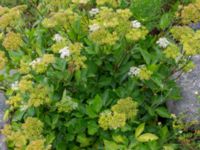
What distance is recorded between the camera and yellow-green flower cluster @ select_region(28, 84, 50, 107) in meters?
2.55

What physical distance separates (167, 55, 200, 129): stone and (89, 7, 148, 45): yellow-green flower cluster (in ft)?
2.34

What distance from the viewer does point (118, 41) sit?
2.90 m

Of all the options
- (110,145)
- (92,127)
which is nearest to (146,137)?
(110,145)

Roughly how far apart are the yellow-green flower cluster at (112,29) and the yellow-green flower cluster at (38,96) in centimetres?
44

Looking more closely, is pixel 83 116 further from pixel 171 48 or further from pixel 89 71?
pixel 171 48

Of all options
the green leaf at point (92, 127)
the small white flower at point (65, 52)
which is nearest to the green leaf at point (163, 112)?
the green leaf at point (92, 127)

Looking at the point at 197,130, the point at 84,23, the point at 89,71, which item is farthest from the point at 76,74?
the point at 197,130

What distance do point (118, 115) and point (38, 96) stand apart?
490 millimetres

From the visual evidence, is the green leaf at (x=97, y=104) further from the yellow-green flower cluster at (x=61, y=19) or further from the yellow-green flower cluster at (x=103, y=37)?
the yellow-green flower cluster at (x=61, y=19)

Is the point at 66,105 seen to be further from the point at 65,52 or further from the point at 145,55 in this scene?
the point at 145,55

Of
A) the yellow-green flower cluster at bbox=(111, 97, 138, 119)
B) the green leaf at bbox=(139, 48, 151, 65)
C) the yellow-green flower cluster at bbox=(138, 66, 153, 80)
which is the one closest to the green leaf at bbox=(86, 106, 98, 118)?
the yellow-green flower cluster at bbox=(111, 97, 138, 119)

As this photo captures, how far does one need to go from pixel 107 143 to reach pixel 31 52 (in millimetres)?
912

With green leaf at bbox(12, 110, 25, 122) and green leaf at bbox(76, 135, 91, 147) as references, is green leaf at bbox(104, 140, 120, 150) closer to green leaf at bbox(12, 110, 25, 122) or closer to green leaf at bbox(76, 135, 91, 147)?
green leaf at bbox(76, 135, 91, 147)

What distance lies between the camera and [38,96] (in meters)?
2.56
